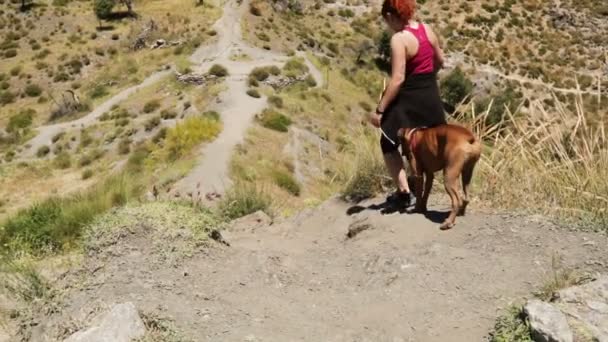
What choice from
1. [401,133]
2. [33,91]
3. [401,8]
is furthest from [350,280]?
[33,91]

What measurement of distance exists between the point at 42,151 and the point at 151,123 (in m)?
6.69

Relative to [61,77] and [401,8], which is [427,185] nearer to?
[401,8]

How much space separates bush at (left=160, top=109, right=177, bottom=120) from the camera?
3016 centimetres

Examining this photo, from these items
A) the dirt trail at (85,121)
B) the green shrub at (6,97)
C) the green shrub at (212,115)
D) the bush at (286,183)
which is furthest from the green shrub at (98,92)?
the bush at (286,183)

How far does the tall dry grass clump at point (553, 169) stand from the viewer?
5.29 meters

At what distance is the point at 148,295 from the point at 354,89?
35.2m

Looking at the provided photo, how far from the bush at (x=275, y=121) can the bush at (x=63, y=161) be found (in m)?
9.77

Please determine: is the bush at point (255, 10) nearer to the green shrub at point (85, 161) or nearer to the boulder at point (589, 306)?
the green shrub at point (85, 161)

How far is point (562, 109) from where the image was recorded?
18.4ft

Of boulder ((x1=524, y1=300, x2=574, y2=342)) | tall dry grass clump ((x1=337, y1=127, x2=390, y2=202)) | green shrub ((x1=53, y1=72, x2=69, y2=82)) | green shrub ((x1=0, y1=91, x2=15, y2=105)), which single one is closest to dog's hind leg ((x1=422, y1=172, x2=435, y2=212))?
tall dry grass clump ((x1=337, y1=127, x2=390, y2=202))

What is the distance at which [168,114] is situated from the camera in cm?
3058

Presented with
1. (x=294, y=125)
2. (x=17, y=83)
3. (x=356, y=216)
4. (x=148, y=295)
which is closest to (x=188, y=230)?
(x=148, y=295)

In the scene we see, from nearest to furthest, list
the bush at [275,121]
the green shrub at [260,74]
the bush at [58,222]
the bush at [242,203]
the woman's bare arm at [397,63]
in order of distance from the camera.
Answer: the woman's bare arm at [397,63] < the bush at [58,222] < the bush at [242,203] < the bush at [275,121] < the green shrub at [260,74]

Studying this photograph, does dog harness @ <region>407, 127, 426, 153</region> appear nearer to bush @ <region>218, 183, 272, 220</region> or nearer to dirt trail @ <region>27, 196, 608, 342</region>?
dirt trail @ <region>27, 196, 608, 342</region>
